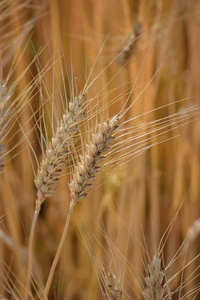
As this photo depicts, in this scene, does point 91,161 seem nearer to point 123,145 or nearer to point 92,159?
point 92,159

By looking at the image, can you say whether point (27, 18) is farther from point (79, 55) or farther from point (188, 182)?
point (188, 182)

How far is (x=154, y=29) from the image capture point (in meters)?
1.03

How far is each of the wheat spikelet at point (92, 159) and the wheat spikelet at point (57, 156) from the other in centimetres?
3

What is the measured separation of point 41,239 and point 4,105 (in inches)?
31.7

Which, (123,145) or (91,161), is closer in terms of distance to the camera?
(91,161)

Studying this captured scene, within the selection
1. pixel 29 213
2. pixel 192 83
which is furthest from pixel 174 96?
pixel 29 213

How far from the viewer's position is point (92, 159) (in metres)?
0.59

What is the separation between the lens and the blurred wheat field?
1042 mm

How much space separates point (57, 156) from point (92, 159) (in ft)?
0.17

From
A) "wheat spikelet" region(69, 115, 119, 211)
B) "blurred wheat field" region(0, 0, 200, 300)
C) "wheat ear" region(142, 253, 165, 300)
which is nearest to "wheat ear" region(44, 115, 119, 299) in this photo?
"wheat spikelet" region(69, 115, 119, 211)

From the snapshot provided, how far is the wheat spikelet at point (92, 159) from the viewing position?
577 millimetres

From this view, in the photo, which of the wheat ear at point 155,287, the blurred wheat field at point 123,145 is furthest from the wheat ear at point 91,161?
the blurred wheat field at point 123,145

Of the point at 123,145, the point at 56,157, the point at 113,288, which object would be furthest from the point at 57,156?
the point at 123,145

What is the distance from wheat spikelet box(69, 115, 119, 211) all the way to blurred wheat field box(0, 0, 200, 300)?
40 cm
